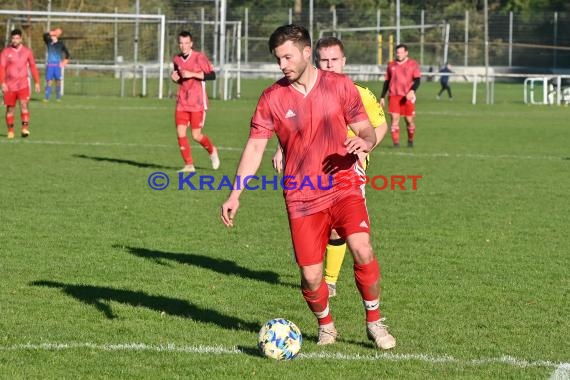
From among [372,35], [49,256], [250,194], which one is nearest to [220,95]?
[372,35]

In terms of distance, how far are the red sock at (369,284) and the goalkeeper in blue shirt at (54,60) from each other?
102 feet

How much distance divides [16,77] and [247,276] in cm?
1503

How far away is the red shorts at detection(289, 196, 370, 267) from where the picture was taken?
21.4 feet

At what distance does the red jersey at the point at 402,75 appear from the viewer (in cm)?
2266

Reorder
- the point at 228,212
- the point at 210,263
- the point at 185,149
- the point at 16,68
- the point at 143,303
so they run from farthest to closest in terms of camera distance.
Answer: the point at 16,68
the point at 185,149
the point at 210,263
the point at 143,303
the point at 228,212

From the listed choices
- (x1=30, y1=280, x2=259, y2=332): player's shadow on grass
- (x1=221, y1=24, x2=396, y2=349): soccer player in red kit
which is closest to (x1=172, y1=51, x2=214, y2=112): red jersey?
(x1=30, y1=280, x2=259, y2=332): player's shadow on grass

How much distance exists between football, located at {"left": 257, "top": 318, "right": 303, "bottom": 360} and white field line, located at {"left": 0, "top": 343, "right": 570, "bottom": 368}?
0.44 feet

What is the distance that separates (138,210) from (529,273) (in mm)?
5275

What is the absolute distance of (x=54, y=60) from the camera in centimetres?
3684

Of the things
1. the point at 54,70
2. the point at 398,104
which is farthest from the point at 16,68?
the point at 54,70

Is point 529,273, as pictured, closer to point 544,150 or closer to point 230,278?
point 230,278

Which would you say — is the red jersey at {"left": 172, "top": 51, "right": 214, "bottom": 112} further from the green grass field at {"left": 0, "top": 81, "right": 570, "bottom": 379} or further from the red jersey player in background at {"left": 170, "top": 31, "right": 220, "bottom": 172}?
the green grass field at {"left": 0, "top": 81, "right": 570, "bottom": 379}

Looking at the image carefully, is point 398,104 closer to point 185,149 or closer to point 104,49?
point 185,149

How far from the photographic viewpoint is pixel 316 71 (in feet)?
21.5
